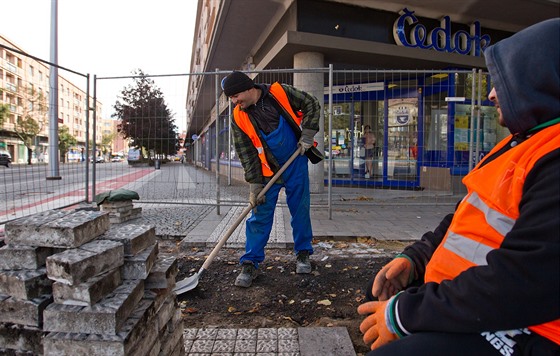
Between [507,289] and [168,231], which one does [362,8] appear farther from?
[507,289]

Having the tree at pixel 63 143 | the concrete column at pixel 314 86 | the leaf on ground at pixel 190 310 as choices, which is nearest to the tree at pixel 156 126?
the concrete column at pixel 314 86

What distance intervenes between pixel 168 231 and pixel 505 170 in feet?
16.0

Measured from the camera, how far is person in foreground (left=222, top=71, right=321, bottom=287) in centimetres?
359

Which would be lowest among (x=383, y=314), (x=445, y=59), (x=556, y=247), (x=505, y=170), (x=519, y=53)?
(x=383, y=314)

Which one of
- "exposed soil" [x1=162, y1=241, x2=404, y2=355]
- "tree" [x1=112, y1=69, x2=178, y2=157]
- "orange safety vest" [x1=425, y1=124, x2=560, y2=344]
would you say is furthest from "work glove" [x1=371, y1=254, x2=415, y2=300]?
"tree" [x1=112, y1=69, x2=178, y2=157]

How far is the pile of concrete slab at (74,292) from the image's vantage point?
57.0 inches

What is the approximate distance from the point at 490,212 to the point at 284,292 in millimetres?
2468

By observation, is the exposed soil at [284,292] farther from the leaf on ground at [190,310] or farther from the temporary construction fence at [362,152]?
the temporary construction fence at [362,152]

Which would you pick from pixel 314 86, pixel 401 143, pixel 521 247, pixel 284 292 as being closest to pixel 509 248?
pixel 521 247

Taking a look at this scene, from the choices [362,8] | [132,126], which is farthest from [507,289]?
[362,8]

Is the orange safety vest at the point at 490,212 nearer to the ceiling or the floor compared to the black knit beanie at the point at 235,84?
nearer to the floor

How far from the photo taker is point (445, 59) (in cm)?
920

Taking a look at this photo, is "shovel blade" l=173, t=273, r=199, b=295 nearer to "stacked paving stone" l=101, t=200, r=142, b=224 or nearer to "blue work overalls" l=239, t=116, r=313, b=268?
"blue work overalls" l=239, t=116, r=313, b=268

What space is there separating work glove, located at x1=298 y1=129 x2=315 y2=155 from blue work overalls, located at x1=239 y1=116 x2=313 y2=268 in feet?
0.35
